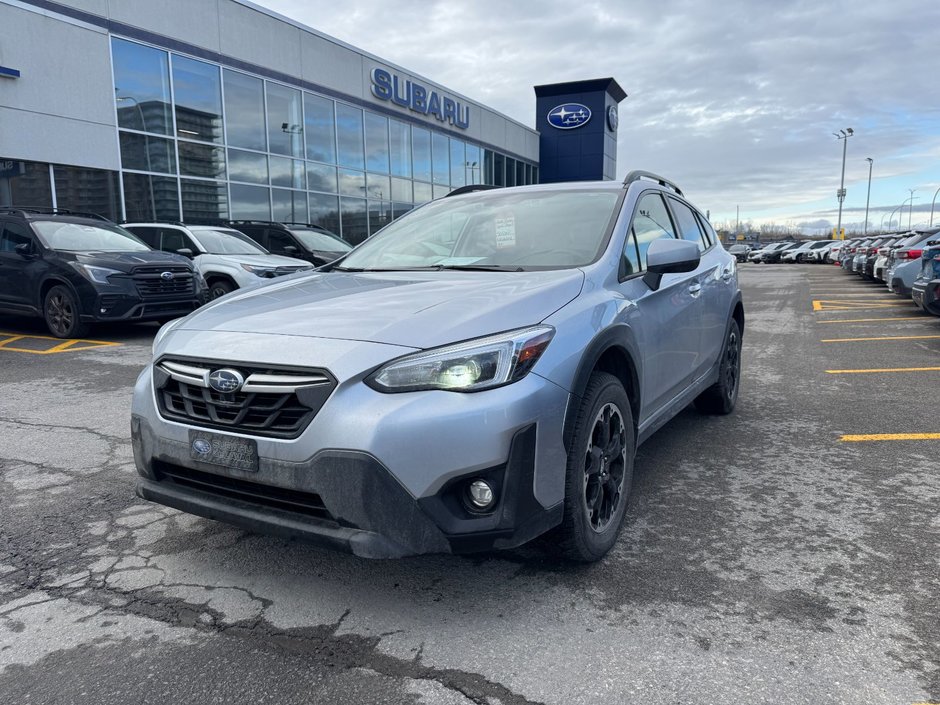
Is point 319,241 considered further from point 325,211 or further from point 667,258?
point 667,258

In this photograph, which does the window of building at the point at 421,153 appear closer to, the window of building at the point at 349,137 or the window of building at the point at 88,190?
the window of building at the point at 349,137

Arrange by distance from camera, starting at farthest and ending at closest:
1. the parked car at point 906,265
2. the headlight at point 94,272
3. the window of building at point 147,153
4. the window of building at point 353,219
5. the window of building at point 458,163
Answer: the window of building at point 458,163 → the window of building at point 353,219 → the window of building at point 147,153 → the parked car at point 906,265 → the headlight at point 94,272

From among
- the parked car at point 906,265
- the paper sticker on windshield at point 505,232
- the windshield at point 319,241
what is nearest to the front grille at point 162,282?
the windshield at point 319,241

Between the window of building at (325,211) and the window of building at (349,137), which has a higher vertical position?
the window of building at (349,137)

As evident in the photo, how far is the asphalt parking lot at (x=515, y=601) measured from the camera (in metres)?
2.16

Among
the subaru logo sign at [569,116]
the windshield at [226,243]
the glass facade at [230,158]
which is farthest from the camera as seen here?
the subaru logo sign at [569,116]

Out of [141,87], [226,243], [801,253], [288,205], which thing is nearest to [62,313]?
[226,243]

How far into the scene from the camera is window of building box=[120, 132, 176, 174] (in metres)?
14.8

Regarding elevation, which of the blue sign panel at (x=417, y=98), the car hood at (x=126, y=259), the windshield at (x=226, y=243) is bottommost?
the car hood at (x=126, y=259)

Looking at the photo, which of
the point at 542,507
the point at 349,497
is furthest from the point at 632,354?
the point at 349,497

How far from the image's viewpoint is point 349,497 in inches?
89.5

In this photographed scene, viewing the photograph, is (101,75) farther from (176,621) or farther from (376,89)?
(176,621)

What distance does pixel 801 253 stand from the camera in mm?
47125

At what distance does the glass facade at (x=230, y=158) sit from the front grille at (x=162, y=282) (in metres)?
5.79
